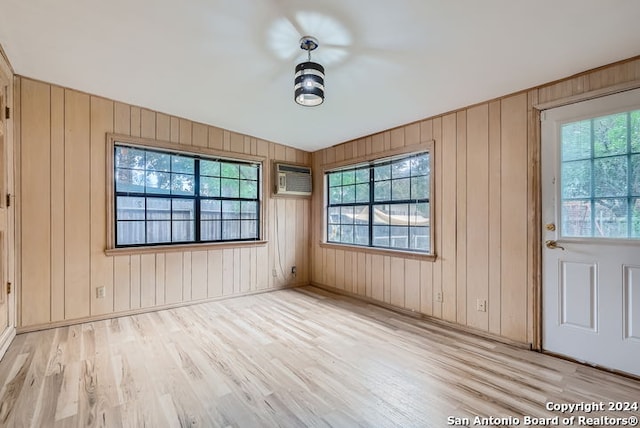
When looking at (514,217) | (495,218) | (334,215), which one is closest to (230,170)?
(334,215)

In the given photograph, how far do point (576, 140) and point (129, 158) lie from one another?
446cm

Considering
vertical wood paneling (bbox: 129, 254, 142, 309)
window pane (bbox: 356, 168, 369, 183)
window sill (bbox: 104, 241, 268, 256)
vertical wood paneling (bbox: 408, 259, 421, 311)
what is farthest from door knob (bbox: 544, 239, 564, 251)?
vertical wood paneling (bbox: 129, 254, 142, 309)

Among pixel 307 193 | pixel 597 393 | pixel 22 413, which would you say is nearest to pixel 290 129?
→ pixel 307 193

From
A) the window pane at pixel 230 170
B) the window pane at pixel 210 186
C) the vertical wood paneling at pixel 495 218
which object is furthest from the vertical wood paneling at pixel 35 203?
the vertical wood paneling at pixel 495 218

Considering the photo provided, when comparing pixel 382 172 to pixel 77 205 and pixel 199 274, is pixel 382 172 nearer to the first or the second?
pixel 199 274

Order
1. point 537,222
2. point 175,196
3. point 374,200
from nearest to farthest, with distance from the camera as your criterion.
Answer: point 537,222
point 175,196
point 374,200

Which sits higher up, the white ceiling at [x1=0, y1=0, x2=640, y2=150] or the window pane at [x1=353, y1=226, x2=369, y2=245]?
the white ceiling at [x1=0, y1=0, x2=640, y2=150]

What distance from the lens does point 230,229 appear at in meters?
4.36

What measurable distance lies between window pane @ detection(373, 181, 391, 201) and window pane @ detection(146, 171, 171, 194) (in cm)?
268

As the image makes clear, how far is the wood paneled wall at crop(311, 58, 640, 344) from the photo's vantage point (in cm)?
258

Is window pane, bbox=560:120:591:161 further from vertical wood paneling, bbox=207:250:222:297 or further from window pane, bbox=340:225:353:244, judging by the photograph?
vertical wood paneling, bbox=207:250:222:297

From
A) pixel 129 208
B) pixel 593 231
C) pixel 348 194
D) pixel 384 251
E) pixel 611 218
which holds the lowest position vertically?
pixel 384 251

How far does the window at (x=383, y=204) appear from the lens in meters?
3.53

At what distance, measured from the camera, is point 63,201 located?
3150 mm
